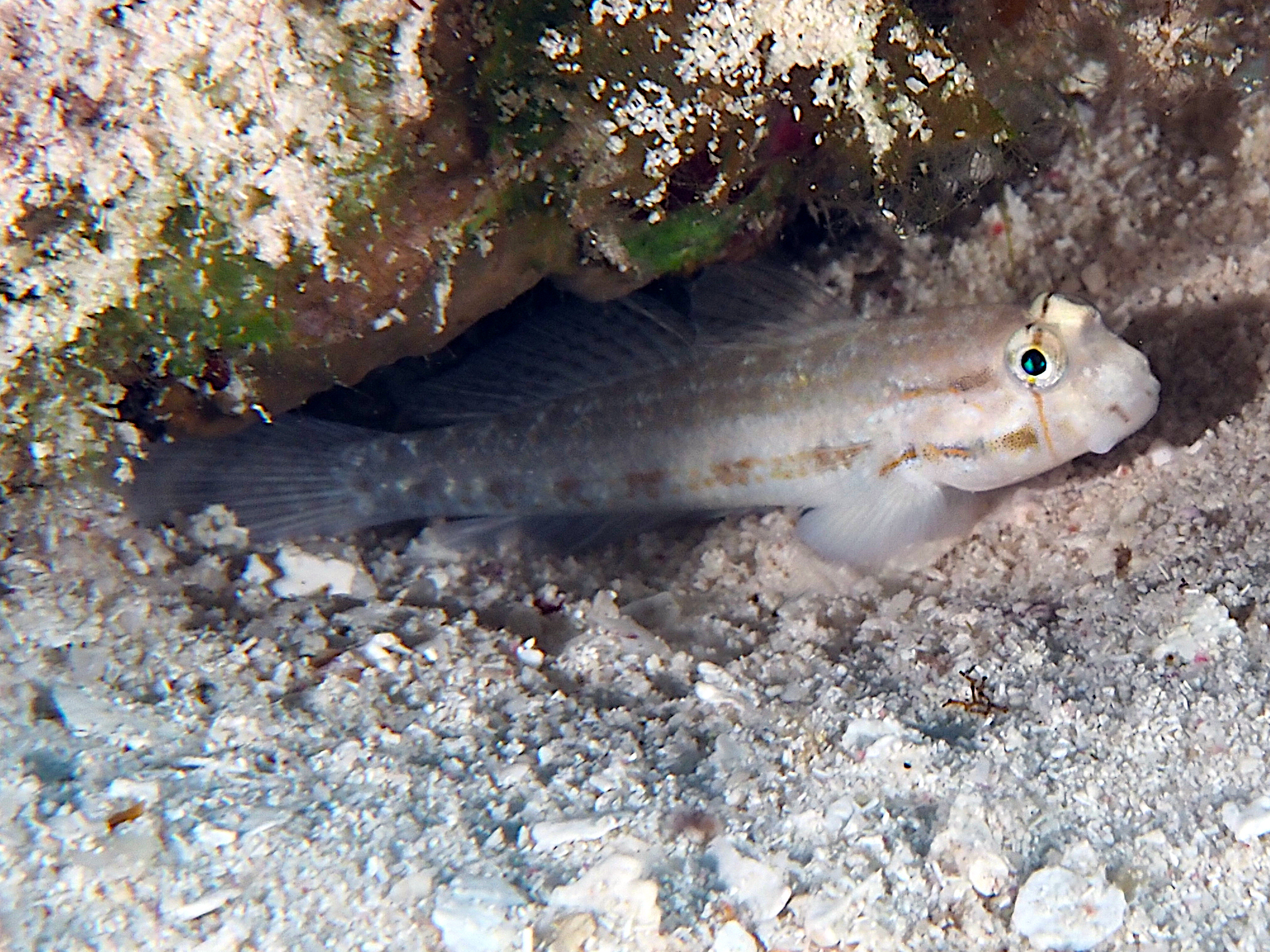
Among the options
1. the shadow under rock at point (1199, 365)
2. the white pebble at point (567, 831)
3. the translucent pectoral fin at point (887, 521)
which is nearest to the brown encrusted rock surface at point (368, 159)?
the shadow under rock at point (1199, 365)

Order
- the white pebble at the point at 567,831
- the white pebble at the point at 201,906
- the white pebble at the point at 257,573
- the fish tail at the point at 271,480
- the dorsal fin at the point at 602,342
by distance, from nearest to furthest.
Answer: the white pebble at the point at 201,906 < the white pebble at the point at 567,831 < the white pebble at the point at 257,573 < the fish tail at the point at 271,480 < the dorsal fin at the point at 602,342

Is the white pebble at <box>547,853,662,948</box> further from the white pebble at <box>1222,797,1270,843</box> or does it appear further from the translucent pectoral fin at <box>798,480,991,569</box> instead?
the translucent pectoral fin at <box>798,480,991,569</box>

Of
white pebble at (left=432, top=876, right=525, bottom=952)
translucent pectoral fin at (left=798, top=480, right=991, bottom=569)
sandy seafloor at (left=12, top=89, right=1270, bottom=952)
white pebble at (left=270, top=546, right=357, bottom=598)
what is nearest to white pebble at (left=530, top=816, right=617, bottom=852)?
sandy seafloor at (left=12, top=89, right=1270, bottom=952)

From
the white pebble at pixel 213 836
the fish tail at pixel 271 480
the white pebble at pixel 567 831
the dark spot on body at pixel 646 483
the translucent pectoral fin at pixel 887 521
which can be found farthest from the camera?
the dark spot on body at pixel 646 483

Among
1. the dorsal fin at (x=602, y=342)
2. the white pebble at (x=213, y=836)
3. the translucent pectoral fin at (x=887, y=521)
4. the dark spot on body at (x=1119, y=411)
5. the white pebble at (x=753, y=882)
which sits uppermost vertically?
the dorsal fin at (x=602, y=342)

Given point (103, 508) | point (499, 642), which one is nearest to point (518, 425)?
point (499, 642)

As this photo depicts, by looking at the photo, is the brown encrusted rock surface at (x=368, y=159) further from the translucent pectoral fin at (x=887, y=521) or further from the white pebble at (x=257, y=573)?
the translucent pectoral fin at (x=887, y=521)
